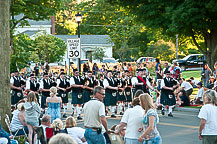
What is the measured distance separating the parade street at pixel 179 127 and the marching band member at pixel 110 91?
73 centimetres

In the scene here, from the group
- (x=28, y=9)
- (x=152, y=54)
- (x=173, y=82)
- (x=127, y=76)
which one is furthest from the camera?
(x=152, y=54)

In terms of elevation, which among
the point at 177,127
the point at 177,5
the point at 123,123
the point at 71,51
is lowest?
the point at 177,127

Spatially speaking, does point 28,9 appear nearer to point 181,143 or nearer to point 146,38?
point 181,143

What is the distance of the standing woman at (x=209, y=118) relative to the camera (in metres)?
7.44

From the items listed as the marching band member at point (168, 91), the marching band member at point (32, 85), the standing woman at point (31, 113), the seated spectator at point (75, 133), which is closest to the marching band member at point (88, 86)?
the marching band member at point (32, 85)

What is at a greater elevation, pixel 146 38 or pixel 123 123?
pixel 146 38

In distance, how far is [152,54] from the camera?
49.2 m

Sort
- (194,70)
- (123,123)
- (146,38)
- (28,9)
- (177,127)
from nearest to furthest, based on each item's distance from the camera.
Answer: (123,123), (177,127), (28,9), (194,70), (146,38)

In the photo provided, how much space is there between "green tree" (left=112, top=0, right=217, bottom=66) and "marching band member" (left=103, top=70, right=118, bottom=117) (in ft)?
20.8

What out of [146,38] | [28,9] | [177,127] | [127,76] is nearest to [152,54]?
[146,38]

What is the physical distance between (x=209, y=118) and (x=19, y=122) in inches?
186

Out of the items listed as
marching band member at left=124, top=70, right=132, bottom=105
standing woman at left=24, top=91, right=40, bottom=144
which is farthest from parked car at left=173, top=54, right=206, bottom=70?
standing woman at left=24, top=91, right=40, bottom=144

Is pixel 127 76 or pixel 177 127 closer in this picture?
pixel 177 127

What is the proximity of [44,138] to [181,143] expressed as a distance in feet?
13.0
